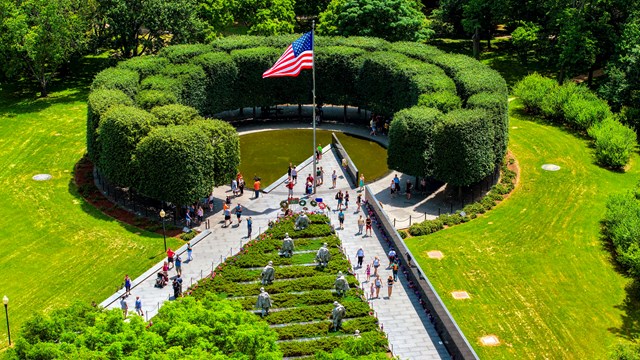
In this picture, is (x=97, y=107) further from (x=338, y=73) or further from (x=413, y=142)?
(x=338, y=73)

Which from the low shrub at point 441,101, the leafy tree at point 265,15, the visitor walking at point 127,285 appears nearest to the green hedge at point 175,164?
the visitor walking at point 127,285

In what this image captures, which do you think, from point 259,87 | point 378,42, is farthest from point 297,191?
point 378,42

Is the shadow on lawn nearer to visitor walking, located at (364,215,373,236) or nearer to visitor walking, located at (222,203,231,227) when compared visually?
visitor walking, located at (364,215,373,236)

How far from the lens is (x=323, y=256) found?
182 ft

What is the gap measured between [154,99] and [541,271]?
37.4 m

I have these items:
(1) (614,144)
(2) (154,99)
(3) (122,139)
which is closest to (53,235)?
(3) (122,139)

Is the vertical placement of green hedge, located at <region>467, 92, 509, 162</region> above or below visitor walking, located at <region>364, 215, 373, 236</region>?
above

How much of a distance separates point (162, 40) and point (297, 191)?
3881 cm

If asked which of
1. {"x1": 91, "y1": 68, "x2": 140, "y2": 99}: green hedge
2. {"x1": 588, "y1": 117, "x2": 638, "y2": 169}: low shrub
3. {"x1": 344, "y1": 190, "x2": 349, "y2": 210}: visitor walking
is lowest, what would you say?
{"x1": 344, "y1": 190, "x2": 349, "y2": 210}: visitor walking

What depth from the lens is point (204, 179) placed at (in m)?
63.2

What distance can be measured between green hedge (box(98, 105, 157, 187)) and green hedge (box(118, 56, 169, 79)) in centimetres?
1496

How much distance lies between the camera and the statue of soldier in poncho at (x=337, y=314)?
47.8 m

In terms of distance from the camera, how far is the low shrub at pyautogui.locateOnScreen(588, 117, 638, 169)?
7556cm

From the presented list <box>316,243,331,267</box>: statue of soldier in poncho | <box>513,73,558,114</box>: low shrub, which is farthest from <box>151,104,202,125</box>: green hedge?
<box>513,73,558,114</box>: low shrub
